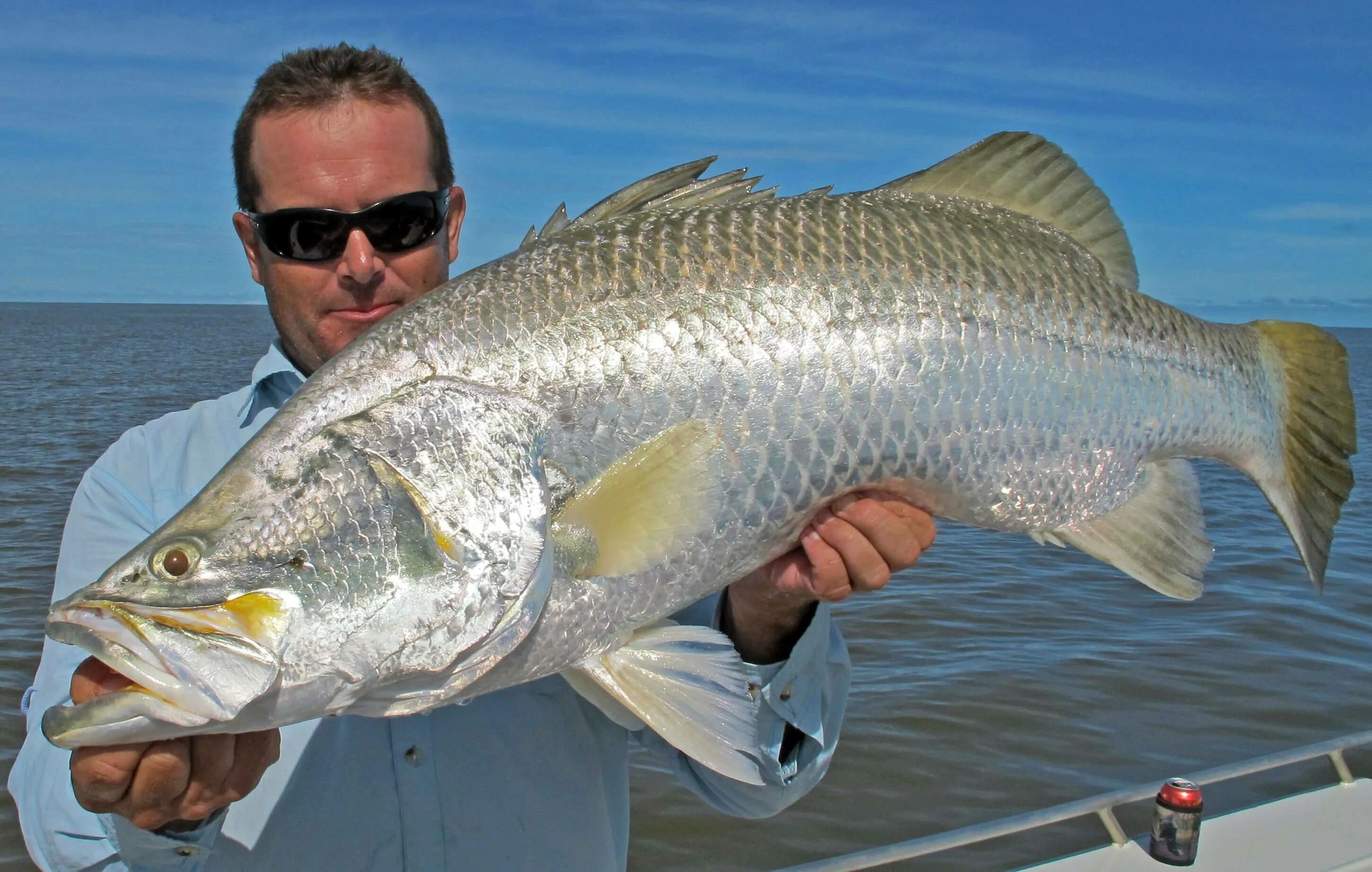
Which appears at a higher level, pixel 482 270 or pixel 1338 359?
pixel 482 270

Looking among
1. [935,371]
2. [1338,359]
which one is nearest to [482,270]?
[935,371]

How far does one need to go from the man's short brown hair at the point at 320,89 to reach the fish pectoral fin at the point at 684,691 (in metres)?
1.40

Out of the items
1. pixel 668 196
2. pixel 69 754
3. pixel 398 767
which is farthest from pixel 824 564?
pixel 69 754

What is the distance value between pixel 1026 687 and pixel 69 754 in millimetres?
6859

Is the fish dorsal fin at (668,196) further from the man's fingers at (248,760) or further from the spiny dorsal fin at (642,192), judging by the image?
the man's fingers at (248,760)

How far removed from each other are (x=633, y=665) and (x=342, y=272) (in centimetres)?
123

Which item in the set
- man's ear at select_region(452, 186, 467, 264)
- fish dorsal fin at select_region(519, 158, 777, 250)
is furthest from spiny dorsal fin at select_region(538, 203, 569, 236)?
man's ear at select_region(452, 186, 467, 264)

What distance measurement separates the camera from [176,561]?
1582mm

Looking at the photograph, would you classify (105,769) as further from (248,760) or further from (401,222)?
(401,222)

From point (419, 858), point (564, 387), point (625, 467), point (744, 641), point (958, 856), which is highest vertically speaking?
point (564, 387)

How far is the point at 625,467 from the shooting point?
1.84 m

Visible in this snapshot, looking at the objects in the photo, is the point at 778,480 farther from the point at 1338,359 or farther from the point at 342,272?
the point at 1338,359

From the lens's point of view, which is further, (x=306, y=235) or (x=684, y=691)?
(x=306, y=235)

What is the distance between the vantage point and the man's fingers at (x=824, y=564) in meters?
2.07
